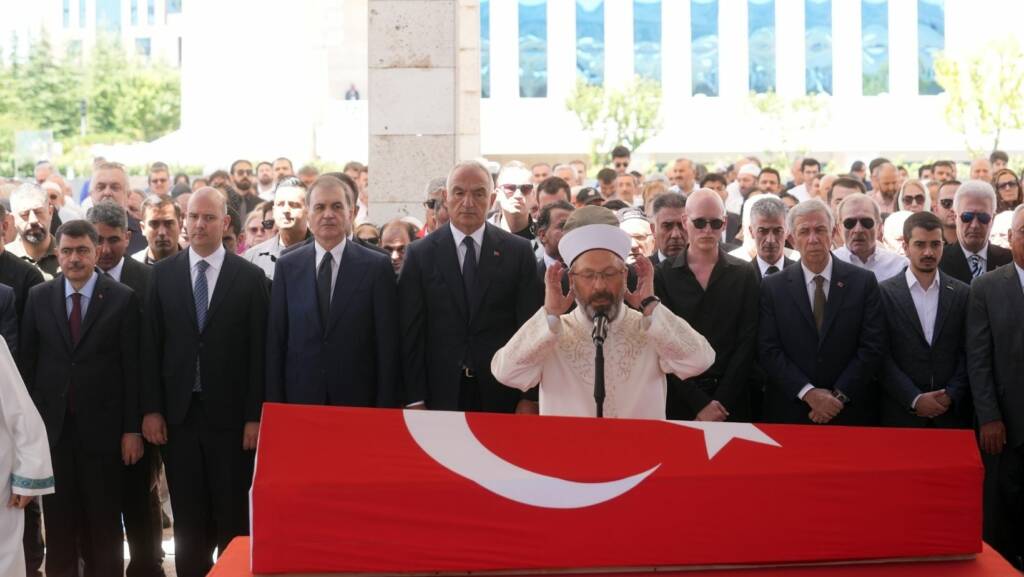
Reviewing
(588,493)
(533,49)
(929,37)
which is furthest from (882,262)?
(929,37)

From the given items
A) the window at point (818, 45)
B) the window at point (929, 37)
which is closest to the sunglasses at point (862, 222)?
the window at point (818, 45)

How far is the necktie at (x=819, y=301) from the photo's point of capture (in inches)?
312

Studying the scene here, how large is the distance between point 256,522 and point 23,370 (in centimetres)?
375

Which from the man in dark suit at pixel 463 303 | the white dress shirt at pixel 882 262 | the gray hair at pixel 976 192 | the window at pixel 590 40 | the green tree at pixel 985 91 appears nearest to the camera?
the man in dark suit at pixel 463 303

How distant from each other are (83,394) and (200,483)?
81cm

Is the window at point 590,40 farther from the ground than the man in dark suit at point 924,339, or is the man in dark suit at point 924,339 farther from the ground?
the window at point 590,40

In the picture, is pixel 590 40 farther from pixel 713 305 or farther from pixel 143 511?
pixel 143 511

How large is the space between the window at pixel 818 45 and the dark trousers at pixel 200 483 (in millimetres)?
65195

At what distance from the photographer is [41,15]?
92188mm

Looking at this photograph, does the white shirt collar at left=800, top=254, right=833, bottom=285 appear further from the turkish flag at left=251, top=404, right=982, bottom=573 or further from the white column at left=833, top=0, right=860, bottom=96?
the white column at left=833, top=0, right=860, bottom=96

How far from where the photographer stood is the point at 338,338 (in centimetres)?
771

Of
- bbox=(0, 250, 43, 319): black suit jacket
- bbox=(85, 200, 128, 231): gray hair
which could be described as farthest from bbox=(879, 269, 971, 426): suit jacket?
bbox=(0, 250, 43, 319): black suit jacket

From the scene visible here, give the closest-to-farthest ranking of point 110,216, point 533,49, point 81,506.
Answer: point 81,506 → point 110,216 → point 533,49

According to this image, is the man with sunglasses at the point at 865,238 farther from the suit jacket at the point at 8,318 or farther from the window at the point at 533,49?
the window at the point at 533,49
